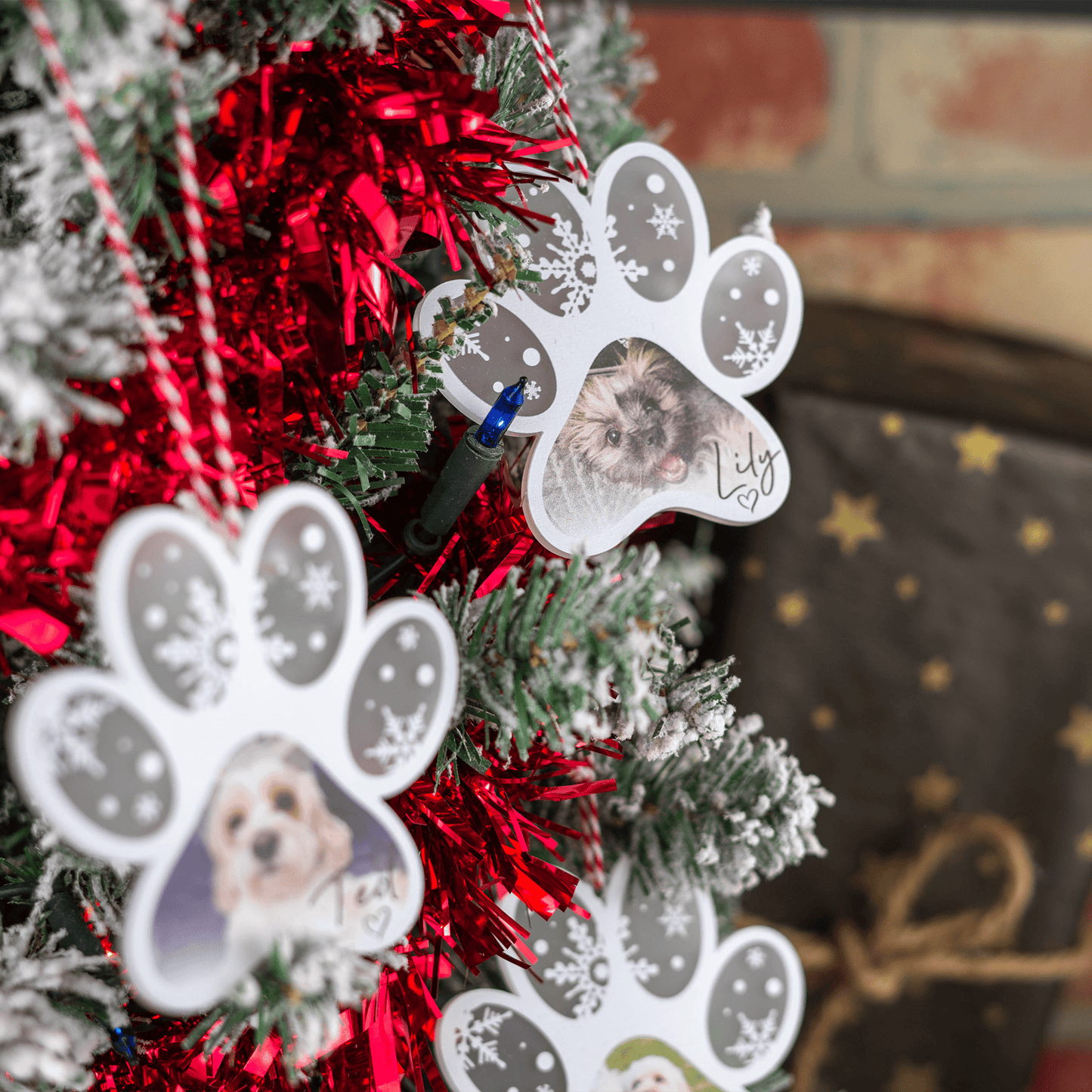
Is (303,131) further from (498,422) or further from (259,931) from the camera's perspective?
(259,931)

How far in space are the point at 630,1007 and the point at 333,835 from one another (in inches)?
7.1

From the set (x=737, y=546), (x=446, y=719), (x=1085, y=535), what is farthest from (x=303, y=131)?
(x=1085, y=535)

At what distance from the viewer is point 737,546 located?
1.95 feet

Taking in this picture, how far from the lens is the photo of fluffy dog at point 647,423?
0.95 feet

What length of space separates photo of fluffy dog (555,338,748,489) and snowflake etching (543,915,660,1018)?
0.59ft

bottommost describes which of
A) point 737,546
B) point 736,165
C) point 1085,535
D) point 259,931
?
point 259,931

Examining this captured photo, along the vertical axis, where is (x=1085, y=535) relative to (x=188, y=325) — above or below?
above

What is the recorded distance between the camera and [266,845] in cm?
21

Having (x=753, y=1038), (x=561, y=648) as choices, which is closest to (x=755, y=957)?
(x=753, y=1038)

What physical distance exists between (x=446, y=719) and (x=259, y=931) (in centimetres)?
7

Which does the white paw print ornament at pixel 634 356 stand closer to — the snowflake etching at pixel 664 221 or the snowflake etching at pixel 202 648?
the snowflake etching at pixel 664 221

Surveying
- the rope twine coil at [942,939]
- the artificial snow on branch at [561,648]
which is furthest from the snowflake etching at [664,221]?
the rope twine coil at [942,939]

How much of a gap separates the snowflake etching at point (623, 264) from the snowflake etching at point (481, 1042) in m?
0.27

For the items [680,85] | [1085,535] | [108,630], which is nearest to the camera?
[108,630]
